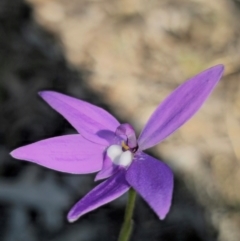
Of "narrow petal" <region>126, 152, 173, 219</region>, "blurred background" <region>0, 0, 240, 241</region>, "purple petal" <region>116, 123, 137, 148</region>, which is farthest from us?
"blurred background" <region>0, 0, 240, 241</region>

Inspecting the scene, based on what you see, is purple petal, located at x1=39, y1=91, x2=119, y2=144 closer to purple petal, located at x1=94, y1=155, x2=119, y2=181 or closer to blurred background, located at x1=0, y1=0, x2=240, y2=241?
purple petal, located at x1=94, y1=155, x2=119, y2=181

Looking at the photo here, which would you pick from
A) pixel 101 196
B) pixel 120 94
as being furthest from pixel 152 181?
pixel 120 94

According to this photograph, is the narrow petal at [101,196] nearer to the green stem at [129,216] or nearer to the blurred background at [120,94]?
the green stem at [129,216]

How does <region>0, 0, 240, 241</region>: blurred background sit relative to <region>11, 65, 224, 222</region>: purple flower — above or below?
below

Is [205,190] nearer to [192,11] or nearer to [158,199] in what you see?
[192,11]

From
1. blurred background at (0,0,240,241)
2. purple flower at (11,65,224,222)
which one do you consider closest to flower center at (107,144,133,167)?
purple flower at (11,65,224,222)

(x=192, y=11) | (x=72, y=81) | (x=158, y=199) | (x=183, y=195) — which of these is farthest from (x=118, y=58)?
(x=158, y=199)

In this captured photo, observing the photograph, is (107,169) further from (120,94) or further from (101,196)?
(120,94)
